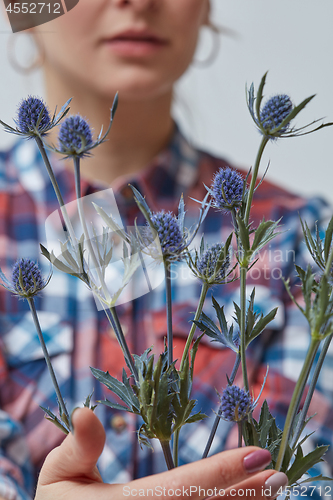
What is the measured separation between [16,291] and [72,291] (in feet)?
2.17

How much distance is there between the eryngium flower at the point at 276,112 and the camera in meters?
0.21

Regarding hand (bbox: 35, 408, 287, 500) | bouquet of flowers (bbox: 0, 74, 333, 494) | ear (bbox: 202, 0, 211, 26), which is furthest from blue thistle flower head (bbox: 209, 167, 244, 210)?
ear (bbox: 202, 0, 211, 26)

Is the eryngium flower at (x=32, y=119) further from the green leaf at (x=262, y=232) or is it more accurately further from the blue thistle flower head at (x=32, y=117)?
the green leaf at (x=262, y=232)

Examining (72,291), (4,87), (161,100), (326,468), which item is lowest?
(326,468)

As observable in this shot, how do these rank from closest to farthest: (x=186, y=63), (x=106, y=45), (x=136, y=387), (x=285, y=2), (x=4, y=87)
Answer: (x=136, y=387) < (x=106, y=45) < (x=186, y=63) < (x=4, y=87) < (x=285, y=2)

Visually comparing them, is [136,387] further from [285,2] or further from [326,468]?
[285,2]

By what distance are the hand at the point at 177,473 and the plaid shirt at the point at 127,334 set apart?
511 mm

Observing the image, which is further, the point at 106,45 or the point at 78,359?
the point at 78,359

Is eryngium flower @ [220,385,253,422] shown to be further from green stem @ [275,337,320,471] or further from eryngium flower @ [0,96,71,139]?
eryngium flower @ [0,96,71,139]

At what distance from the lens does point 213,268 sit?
22cm

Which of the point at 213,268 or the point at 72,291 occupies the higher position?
the point at 213,268

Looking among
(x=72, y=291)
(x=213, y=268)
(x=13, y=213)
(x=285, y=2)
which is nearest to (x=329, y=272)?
(x=213, y=268)

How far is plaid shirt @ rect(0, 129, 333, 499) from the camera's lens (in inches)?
30.1

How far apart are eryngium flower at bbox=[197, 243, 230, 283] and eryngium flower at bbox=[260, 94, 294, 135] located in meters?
0.06
